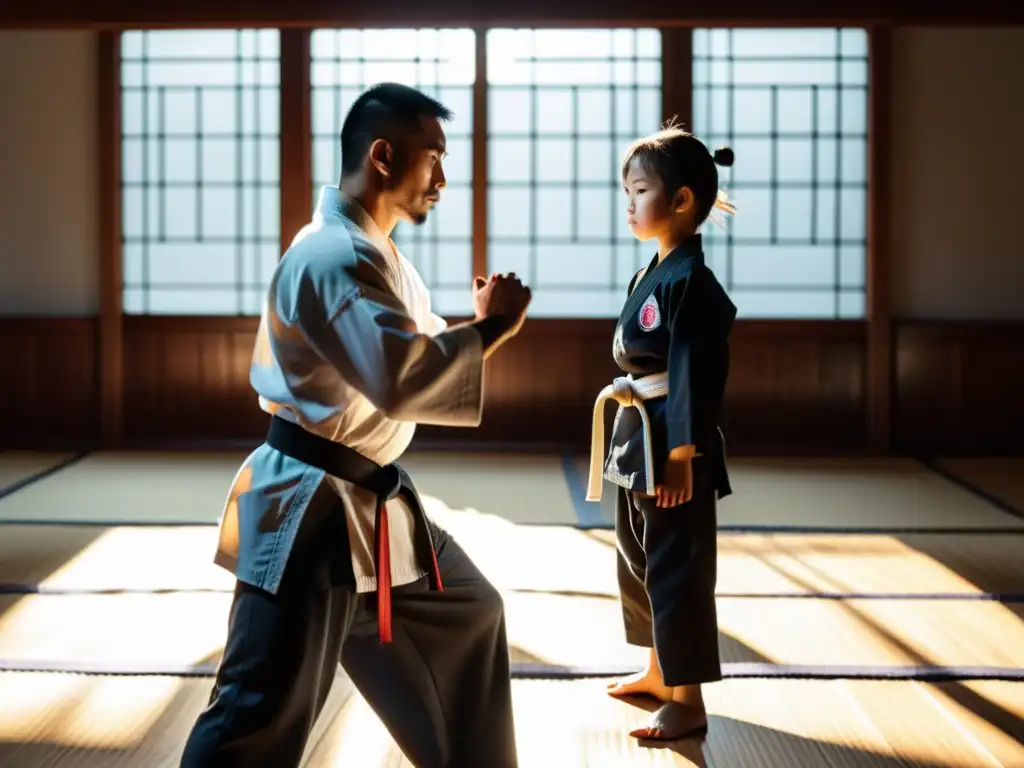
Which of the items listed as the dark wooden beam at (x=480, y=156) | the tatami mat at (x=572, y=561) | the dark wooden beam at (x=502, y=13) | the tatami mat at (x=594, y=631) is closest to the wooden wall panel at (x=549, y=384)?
the dark wooden beam at (x=480, y=156)

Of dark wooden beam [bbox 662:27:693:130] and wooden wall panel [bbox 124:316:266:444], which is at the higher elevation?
dark wooden beam [bbox 662:27:693:130]

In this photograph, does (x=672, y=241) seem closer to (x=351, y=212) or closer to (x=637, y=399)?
(x=637, y=399)

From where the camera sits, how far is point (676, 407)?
2.08 metres

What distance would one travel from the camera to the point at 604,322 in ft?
20.2

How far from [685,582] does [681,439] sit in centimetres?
28

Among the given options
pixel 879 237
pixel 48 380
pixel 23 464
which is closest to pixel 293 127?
pixel 48 380

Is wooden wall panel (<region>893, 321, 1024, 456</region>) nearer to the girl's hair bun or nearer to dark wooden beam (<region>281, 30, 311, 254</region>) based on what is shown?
dark wooden beam (<region>281, 30, 311, 254</region>)

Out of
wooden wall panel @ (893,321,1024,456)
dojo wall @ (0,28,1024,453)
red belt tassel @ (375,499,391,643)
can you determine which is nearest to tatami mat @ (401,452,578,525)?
dojo wall @ (0,28,1024,453)

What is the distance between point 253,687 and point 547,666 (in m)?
1.25

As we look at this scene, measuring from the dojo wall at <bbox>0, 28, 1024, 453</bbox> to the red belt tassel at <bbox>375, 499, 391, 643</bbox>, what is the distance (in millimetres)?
4610

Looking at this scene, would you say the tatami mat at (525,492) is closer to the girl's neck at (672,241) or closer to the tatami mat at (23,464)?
the tatami mat at (23,464)

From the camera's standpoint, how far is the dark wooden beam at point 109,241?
6.24 meters

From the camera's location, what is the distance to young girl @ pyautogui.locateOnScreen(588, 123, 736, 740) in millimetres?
2096

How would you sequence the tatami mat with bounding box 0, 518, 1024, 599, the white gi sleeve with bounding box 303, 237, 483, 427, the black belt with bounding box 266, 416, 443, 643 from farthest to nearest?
the tatami mat with bounding box 0, 518, 1024, 599
the black belt with bounding box 266, 416, 443, 643
the white gi sleeve with bounding box 303, 237, 483, 427
